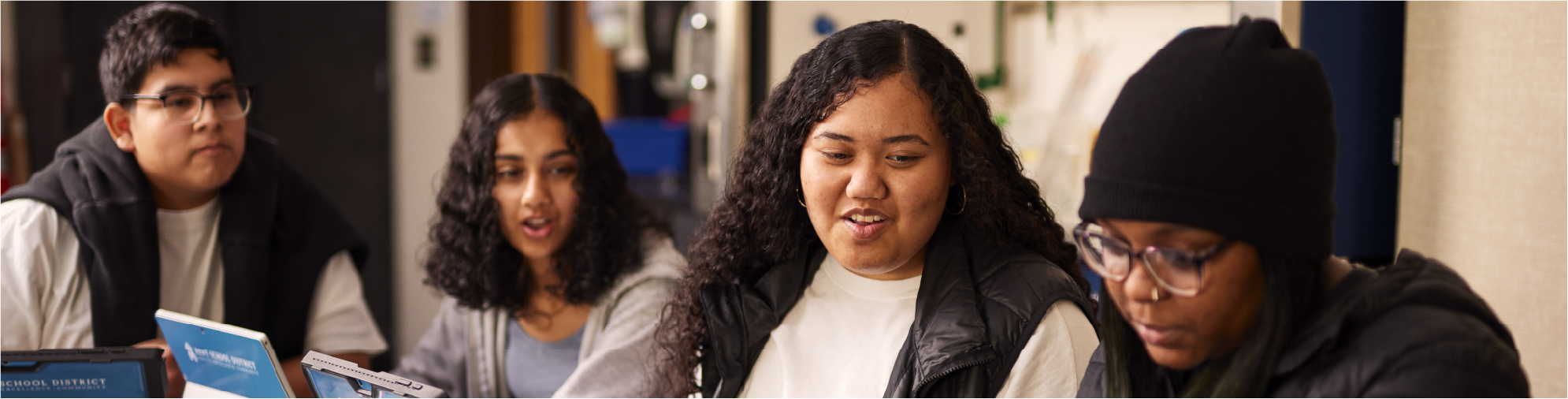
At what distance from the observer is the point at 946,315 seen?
4.27 ft

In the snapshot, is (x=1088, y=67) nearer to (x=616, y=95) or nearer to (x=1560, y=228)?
(x=1560, y=228)

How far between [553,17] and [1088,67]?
2.74 meters

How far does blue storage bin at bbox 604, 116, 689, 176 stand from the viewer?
3934 millimetres

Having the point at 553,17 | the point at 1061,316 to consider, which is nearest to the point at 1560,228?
the point at 1061,316

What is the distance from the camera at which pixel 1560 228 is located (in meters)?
1.53

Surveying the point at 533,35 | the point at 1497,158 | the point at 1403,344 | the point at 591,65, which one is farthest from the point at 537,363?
the point at 591,65

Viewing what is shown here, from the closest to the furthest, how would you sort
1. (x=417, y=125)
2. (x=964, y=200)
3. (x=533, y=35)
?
1. (x=964, y=200)
2. (x=417, y=125)
3. (x=533, y=35)

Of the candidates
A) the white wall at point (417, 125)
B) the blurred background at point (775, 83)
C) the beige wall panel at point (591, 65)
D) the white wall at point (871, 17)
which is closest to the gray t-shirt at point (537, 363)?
the blurred background at point (775, 83)

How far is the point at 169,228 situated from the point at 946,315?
155 centimetres

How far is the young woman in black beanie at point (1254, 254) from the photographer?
2.74 ft

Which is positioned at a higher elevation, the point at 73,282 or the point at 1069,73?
the point at 1069,73

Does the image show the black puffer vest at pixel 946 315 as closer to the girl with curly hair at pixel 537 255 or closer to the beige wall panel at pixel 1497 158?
the girl with curly hair at pixel 537 255

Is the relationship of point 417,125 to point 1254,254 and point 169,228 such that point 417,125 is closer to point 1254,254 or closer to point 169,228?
point 169,228

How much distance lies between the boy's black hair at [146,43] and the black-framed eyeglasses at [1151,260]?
1703 mm
